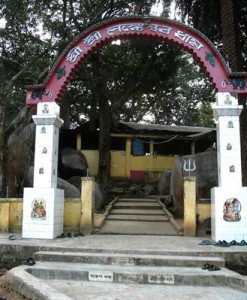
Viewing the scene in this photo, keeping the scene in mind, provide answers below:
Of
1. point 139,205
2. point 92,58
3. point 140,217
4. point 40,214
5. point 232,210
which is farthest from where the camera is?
point 92,58

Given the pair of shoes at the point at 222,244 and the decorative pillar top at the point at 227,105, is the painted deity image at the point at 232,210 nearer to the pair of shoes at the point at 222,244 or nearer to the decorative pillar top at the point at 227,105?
the pair of shoes at the point at 222,244

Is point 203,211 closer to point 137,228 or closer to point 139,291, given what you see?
point 137,228

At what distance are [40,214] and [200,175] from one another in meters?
6.37

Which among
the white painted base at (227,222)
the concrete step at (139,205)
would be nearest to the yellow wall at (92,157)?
the concrete step at (139,205)

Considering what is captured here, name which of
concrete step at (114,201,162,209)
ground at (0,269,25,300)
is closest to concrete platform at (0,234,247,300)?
ground at (0,269,25,300)

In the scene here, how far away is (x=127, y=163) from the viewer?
870 inches

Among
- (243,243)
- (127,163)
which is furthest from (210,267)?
(127,163)

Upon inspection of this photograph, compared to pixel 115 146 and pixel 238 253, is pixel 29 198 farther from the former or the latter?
pixel 115 146

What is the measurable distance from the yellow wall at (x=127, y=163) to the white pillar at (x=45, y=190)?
1142 centimetres

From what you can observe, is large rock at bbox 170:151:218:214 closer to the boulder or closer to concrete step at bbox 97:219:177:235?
concrete step at bbox 97:219:177:235

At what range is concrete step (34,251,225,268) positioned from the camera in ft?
22.8

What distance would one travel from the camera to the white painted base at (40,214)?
9.50 meters

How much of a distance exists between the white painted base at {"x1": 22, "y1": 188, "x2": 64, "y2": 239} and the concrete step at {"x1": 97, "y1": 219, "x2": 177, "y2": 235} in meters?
1.74

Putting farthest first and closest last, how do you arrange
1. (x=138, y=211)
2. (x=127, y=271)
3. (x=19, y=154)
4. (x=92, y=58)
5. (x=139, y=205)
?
(x=92, y=58)
(x=139, y=205)
(x=19, y=154)
(x=138, y=211)
(x=127, y=271)
